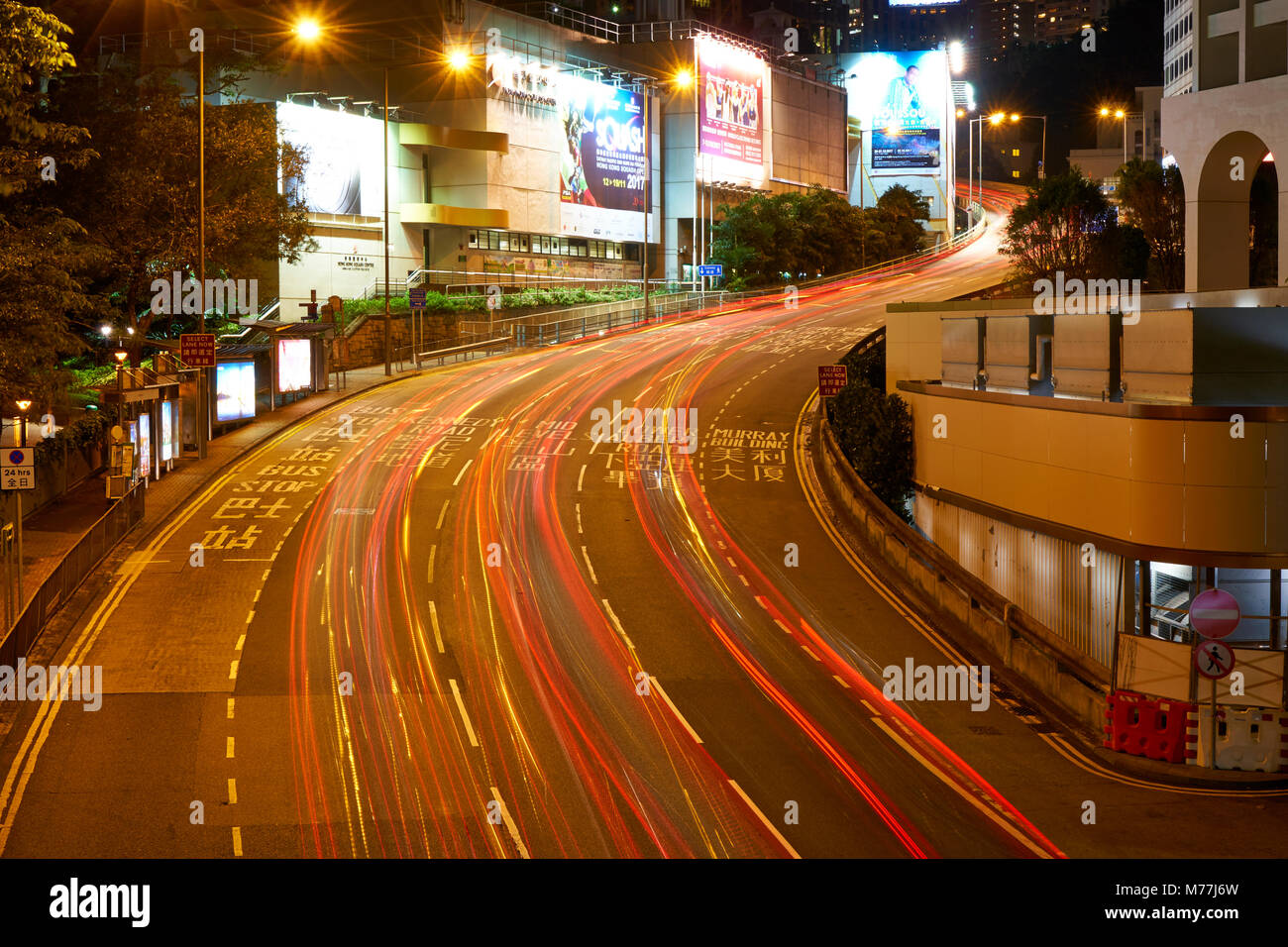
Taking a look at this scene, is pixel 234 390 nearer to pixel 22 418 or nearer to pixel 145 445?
pixel 145 445

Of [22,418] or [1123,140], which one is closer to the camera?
[22,418]

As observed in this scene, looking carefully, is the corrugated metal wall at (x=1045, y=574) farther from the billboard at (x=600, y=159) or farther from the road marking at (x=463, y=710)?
the billboard at (x=600, y=159)

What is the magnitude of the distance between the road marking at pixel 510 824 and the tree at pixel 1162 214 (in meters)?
49.9

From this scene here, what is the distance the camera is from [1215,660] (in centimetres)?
1636

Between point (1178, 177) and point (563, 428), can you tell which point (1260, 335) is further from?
point (1178, 177)

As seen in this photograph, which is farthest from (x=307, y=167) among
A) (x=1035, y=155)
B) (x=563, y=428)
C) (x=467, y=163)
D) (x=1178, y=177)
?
(x=1035, y=155)

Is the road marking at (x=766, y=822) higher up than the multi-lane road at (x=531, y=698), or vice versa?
the multi-lane road at (x=531, y=698)

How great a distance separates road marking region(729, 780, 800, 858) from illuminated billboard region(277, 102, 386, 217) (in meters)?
47.9

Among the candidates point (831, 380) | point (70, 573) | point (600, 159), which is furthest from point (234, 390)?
point (600, 159)

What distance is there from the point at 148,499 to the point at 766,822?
71.3 feet

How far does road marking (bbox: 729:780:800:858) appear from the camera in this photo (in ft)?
45.6

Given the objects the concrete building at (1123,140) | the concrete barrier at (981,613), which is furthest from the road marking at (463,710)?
the concrete building at (1123,140)

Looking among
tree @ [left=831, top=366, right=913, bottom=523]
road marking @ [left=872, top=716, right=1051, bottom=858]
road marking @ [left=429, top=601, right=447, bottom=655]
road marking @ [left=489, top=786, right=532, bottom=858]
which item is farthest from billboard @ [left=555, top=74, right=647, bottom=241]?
road marking @ [left=489, top=786, right=532, bottom=858]

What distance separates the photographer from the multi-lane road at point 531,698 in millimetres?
14508
